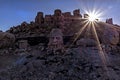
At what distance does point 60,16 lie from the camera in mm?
37156

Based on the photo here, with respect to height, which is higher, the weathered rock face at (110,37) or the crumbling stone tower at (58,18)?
the crumbling stone tower at (58,18)

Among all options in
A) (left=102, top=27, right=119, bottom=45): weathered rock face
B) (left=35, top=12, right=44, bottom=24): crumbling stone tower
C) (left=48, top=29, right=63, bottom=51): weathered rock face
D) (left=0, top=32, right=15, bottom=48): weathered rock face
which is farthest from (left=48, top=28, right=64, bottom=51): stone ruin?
(left=35, top=12, right=44, bottom=24): crumbling stone tower

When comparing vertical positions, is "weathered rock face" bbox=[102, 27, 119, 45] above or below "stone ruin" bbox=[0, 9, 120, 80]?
above

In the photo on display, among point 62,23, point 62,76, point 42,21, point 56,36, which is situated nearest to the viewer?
point 62,76

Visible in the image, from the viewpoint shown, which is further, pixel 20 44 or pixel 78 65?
pixel 20 44

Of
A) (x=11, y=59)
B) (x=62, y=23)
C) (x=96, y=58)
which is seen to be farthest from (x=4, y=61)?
(x=62, y=23)

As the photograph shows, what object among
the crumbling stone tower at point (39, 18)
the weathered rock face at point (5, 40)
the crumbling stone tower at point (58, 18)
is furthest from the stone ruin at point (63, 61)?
the crumbling stone tower at point (39, 18)

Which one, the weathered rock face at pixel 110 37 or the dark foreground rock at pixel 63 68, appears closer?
the dark foreground rock at pixel 63 68

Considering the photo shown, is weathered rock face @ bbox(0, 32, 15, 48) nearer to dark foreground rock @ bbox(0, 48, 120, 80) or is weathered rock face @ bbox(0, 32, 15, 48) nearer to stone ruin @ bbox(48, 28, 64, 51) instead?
stone ruin @ bbox(48, 28, 64, 51)

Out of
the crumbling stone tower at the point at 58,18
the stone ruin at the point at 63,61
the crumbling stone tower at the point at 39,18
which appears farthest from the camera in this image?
the crumbling stone tower at the point at 39,18

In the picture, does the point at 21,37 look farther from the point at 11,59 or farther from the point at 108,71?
the point at 108,71

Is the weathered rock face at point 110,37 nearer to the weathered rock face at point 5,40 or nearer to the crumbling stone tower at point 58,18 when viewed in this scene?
the crumbling stone tower at point 58,18

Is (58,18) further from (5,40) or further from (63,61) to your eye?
(63,61)

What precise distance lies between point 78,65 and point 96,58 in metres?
2.20
